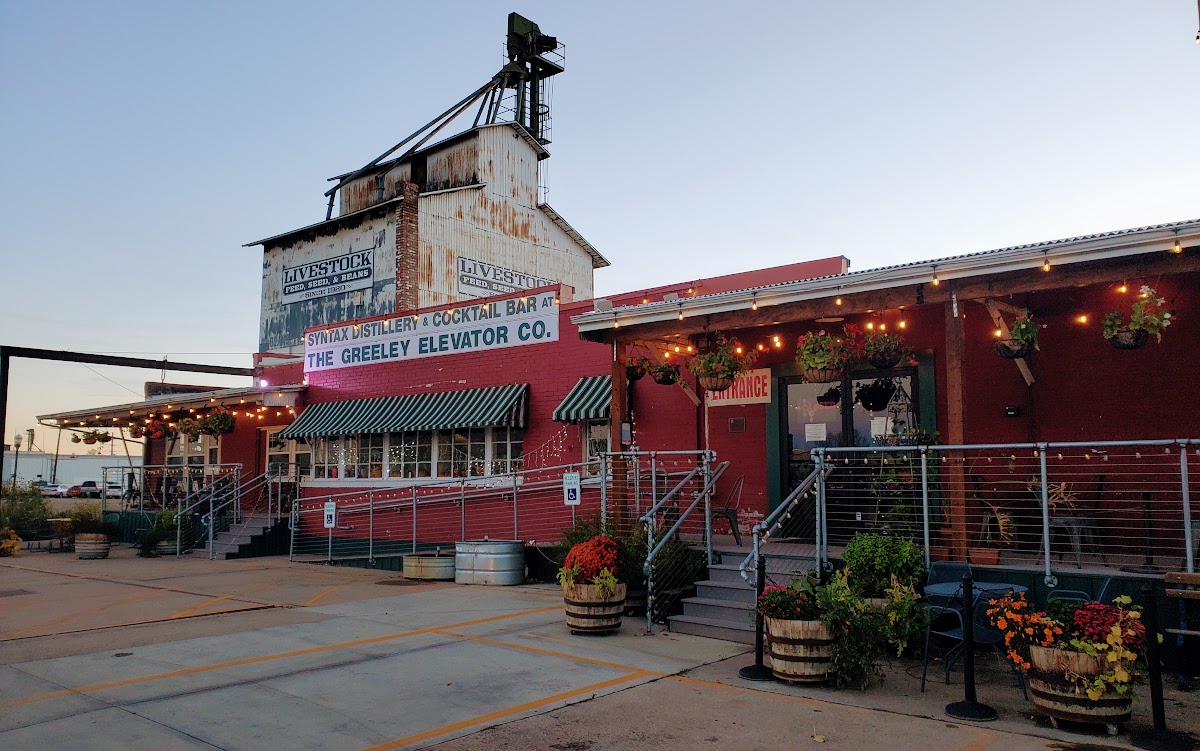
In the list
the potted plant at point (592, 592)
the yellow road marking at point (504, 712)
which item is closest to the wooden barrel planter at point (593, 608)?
the potted plant at point (592, 592)

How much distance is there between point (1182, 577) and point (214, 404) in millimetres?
20295

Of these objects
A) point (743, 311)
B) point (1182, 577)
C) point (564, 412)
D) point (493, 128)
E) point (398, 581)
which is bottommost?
point (398, 581)

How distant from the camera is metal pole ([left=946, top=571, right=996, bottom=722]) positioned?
6.19 m

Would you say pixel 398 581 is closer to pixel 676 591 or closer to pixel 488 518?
pixel 488 518

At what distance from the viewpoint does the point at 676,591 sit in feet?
31.7

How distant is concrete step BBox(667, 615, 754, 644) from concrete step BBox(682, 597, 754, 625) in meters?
0.06

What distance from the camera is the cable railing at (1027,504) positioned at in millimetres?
8625

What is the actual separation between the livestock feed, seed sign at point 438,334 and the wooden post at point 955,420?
8414mm

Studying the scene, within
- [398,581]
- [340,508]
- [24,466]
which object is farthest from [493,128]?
[24,466]

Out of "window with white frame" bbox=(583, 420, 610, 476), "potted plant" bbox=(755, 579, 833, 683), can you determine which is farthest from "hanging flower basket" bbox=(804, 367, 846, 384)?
"window with white frame" bbox=(583, 420, 610, 476)

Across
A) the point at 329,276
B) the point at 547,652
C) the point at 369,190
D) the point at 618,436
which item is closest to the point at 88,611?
the point at 547,652

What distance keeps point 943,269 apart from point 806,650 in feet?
14.9

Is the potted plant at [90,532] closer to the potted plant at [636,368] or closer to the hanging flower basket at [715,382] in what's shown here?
the potted plant at [636,368]

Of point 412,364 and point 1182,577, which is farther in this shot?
point 412,364
